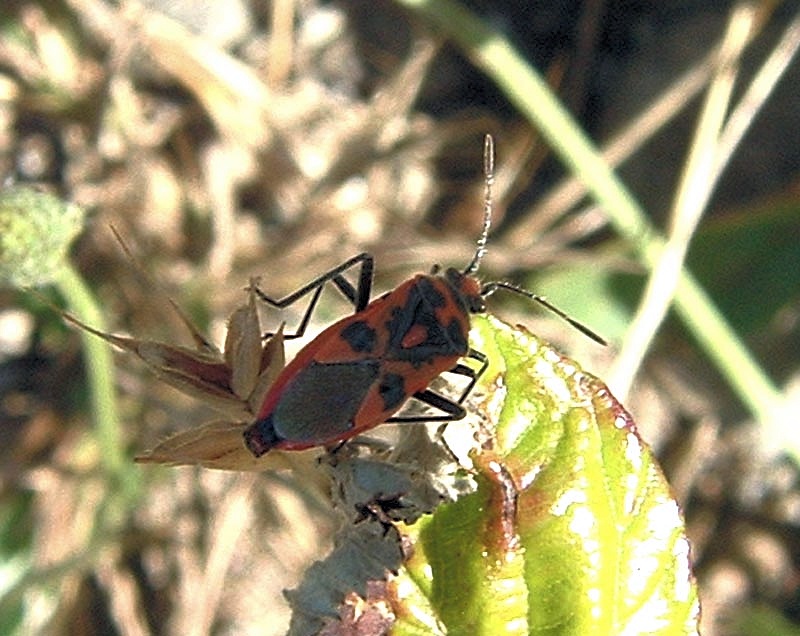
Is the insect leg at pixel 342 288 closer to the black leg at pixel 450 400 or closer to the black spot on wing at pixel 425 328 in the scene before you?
→ the black spot on wing at pixel 425 328

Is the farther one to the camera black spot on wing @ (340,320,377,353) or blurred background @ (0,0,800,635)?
blurred background @ (0,0,800,635)

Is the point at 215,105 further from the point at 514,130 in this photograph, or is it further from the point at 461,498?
the point at 461,498

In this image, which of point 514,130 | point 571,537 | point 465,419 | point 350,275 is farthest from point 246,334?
point 514,130

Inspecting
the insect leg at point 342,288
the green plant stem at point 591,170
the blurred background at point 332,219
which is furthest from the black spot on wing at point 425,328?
the blurred background at point 332,219

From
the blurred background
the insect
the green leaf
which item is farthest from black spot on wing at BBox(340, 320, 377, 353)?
the blurred background

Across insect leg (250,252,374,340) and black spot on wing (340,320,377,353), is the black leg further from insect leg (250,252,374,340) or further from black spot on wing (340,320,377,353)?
insect leg (250,252,374,340)

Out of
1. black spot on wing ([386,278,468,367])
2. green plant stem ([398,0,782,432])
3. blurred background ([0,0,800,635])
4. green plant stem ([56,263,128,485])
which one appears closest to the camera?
black spot on wing ([386,278,468,367])

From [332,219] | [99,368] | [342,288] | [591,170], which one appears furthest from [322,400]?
[332,219]
